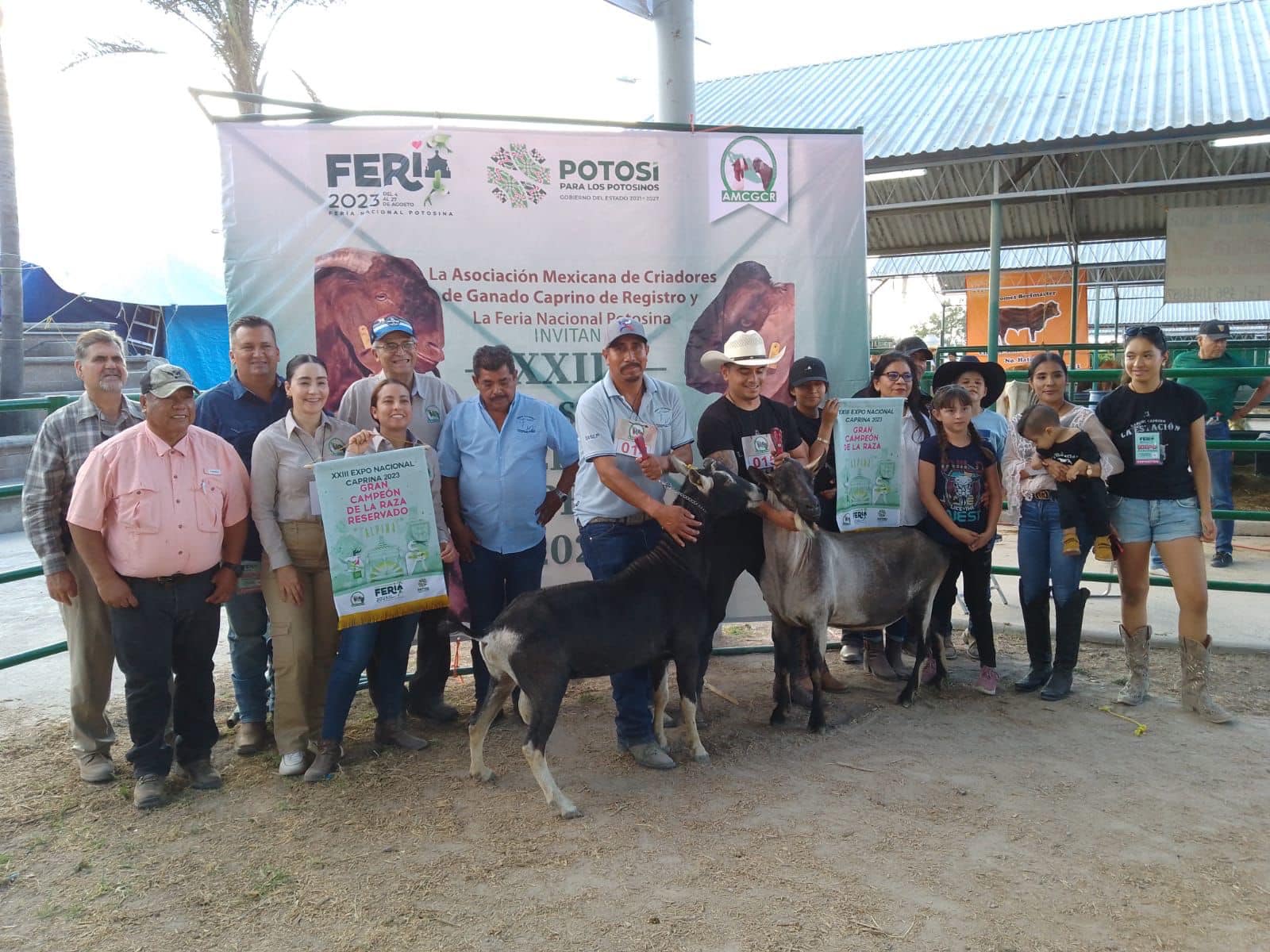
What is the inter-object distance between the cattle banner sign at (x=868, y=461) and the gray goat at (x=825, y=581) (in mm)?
159

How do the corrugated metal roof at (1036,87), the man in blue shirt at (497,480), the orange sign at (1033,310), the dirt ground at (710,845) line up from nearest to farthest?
the dirt ground at (710,845)
the man in blue shirt at (497,480)
the corrugated metal roof at (1036,87)
the orange sign at (1033,310)

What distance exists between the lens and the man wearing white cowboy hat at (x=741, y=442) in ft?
16.2

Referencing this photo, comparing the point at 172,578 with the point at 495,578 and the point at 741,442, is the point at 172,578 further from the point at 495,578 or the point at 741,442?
the point at 741,442

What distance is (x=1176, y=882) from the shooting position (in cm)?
349

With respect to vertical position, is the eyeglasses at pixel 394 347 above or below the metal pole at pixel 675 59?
below

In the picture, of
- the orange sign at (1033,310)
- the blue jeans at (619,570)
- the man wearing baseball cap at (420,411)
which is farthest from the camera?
the orange sign at (1033,310)

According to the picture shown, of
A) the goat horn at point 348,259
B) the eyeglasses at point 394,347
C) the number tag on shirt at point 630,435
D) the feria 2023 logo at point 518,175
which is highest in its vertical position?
the feria 2023 logo at point 518,175

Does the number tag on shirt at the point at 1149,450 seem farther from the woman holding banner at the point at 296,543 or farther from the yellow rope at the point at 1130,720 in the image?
the woman holding banner at the point at 296,543

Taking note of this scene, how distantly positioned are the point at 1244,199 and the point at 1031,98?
706cm

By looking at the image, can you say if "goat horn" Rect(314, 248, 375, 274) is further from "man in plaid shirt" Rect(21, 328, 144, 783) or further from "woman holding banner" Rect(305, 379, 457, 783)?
"man in plaid shirt" Rect(21, 328, 144, 783)

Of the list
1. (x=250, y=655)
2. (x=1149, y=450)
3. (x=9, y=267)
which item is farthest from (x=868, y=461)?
(x=9, y=267)

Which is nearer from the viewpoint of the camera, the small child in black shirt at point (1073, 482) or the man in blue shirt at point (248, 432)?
the man in blue shirt at point (248, 432)

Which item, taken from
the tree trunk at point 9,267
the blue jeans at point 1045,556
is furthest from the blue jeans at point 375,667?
the tree trunk at point 9,267

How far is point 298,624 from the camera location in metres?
4.75
